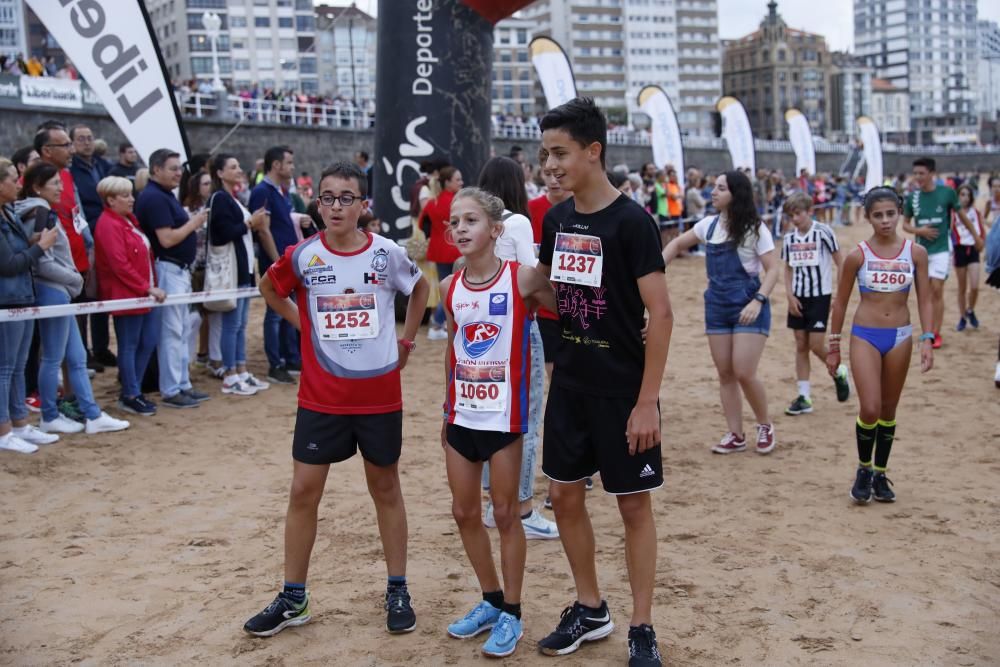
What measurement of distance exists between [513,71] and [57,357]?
108 metres

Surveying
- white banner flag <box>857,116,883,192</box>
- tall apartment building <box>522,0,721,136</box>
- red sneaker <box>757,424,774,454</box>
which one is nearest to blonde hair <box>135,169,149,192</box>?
red sneaker <box>757,424,774,454</box>

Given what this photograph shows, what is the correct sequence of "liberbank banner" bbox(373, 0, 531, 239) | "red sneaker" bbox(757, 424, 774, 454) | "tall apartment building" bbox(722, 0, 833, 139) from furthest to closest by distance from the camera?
"tall apartment building" bbox(722, 0, 833, 139), "liberbank banner" bbox(373, 0, 531, 239), "red sneaker" bbox(757, 424, 774, 454)

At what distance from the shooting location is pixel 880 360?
18.7 feet

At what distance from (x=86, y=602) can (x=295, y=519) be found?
3.81 feet

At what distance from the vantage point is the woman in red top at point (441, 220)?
32.9ft

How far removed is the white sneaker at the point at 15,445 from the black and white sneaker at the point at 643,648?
4.81m

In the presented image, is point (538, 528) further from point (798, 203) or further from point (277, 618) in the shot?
point (798, 203)

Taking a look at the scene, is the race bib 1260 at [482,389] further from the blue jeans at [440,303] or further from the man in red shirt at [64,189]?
the blue jeans at [440,303]

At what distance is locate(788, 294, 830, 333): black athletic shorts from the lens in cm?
779

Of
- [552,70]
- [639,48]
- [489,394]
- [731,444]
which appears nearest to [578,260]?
[489,394]

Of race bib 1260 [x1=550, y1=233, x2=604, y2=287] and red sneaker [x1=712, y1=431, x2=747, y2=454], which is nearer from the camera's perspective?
race bib 1260 [x1=550, y1=233, x2=604, y2=287]

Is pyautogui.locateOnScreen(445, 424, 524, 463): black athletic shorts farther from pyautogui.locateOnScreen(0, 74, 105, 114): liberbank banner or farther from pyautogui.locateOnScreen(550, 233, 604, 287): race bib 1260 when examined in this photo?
pyautogui.locateOnScreen(0, 74, 105, 114): liberbank banner

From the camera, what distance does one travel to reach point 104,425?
7355mm

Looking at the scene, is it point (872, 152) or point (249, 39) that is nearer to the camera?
point (872, 152)
